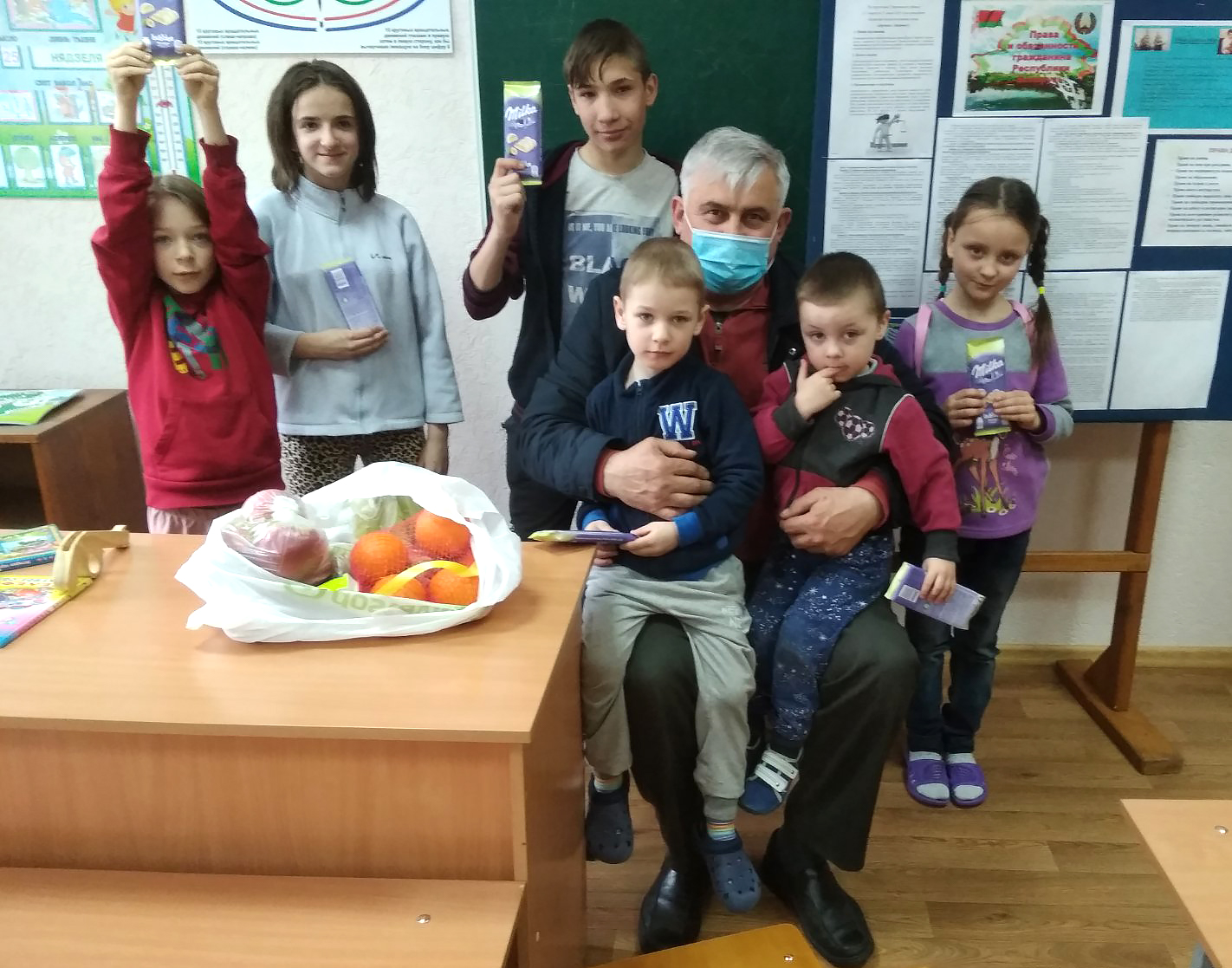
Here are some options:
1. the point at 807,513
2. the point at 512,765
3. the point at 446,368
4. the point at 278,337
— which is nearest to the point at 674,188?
the point at 446,368

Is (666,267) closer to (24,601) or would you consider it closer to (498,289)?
(498,289)

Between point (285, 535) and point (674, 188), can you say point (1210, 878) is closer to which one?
point (285, 535)

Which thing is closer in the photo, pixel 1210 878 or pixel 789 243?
pixel 1210 878

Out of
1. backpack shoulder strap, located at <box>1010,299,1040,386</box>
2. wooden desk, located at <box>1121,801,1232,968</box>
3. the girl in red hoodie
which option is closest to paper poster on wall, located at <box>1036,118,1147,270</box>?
backpack shoulder strap, located at <box>1010,299,1040,386</box>

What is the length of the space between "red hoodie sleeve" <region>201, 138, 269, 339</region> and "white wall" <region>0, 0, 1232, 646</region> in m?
0.56

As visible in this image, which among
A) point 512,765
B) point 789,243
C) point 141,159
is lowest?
point 512,765

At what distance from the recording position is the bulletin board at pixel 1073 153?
6.23 feet

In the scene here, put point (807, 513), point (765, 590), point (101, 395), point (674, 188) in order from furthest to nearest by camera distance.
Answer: point (101, 395) → point (674, 188) → point (765, 590) → point (807, 513)

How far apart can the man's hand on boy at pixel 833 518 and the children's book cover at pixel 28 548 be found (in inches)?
46.6

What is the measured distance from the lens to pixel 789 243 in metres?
2.13

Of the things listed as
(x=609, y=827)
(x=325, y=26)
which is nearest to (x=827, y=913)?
(x=609, y=827)

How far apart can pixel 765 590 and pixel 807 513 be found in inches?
7.5

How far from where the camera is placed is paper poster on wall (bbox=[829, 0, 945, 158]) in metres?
1.90

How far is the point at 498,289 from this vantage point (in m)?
1.91
